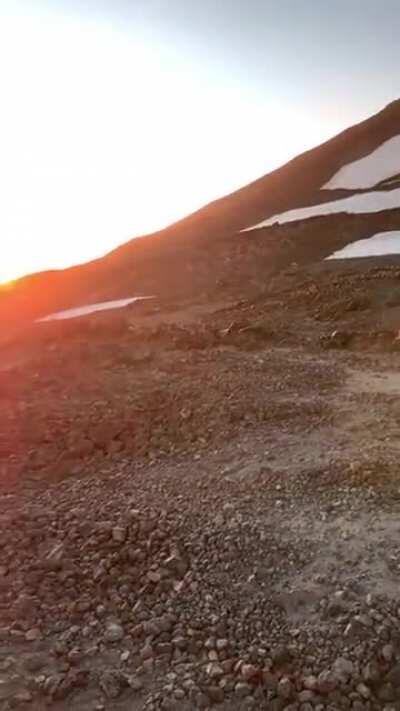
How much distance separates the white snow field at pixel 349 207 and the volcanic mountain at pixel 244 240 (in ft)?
0.22

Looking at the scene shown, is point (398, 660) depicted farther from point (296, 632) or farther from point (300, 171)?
point (300, 171)

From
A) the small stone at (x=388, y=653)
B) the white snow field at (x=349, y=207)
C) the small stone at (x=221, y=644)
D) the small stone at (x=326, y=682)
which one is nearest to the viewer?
the small stone at (x=326, y=682)

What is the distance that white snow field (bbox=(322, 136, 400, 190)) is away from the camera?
2125 inches

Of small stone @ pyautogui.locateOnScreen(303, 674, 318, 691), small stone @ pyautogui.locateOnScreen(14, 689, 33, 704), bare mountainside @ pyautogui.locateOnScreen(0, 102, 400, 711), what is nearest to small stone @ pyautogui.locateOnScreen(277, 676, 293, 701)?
bare mountainside @ pyautogui.locateOnScreen(0, 102, 400, 711)

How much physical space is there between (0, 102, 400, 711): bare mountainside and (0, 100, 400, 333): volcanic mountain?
42.9ft

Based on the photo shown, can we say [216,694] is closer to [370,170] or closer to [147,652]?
[147,652]

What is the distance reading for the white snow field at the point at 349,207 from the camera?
4531 centimetres

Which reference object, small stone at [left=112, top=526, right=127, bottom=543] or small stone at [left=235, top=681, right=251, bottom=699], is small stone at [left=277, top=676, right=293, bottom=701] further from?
small stone at [left=112, top=526, right=127, bottom=543]

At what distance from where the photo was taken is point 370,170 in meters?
55.9

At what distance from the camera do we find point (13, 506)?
10.3 meters

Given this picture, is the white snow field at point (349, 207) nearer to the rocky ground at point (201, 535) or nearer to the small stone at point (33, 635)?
the rocky ground at point (201, 535)

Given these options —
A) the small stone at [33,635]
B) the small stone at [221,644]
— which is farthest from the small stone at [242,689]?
the small stone at [33,635]

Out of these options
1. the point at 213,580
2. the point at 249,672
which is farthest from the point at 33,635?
the point at 249,672

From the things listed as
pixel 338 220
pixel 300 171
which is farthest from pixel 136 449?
pixel 300 171
